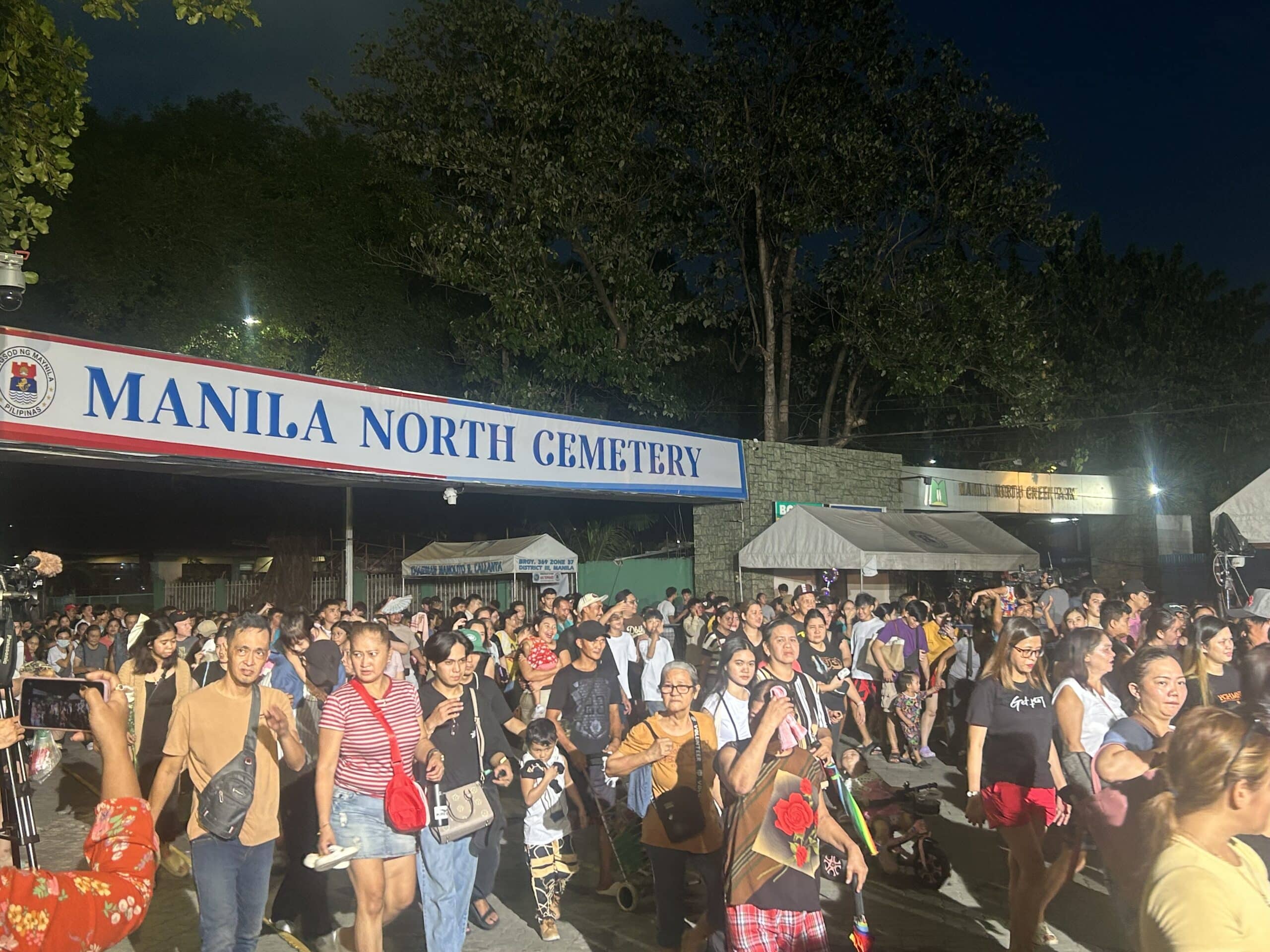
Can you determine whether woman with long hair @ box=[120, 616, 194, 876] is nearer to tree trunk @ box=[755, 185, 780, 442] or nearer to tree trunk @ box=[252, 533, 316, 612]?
tree trunk @ box=[252, 533, 316, 612]

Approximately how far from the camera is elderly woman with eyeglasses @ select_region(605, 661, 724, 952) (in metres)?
4.60

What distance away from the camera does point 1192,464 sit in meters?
32.7

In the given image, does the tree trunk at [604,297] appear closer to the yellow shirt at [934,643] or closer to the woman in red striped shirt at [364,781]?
the yellow shirt at [934,643]

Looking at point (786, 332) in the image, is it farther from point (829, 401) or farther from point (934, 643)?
point (934, 643)

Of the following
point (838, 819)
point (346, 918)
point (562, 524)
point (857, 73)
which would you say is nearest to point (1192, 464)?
point (857, 73)

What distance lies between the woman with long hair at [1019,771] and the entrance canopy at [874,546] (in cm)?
1091

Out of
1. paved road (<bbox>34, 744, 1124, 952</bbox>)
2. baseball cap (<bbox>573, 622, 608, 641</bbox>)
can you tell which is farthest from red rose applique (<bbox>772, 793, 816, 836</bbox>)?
baseball cap (<bbox>573, 622, 608, 641</bbox>)

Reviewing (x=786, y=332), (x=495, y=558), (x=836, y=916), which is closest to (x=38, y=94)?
(x=836, y=916)

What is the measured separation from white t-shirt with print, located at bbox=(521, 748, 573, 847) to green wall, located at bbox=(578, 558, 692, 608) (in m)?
14.4

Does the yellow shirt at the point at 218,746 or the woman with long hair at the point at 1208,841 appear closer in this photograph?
the woman with long hair at the point at 1208,841

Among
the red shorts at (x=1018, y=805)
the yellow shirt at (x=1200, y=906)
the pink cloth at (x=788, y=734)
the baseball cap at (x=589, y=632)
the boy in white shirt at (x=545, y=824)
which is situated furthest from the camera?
the baseball cap at (x=589, y=632)

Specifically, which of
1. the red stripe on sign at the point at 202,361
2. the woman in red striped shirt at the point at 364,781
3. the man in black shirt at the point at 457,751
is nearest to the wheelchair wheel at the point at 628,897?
the man in black shirt at the point at 457,751

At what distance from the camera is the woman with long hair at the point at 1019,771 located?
4918 millimetres

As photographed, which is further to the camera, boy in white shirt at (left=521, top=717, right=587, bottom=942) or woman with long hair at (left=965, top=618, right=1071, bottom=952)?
boy in white shirt at (left=521, top=717, right=587, bottom=942)
